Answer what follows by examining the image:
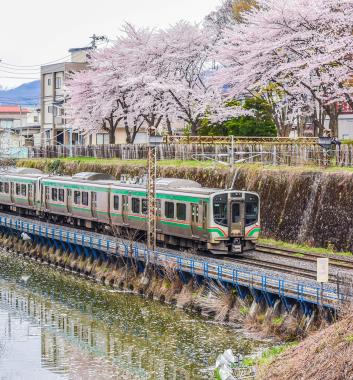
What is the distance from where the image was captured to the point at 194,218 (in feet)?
98.4

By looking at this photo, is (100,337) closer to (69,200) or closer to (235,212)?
(235,212)

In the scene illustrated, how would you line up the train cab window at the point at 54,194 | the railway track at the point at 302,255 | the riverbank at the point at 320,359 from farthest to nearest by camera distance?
the train cab window at the point at 54,194
the railway track at the point at 302,255
the riverbank at the point at 320,359

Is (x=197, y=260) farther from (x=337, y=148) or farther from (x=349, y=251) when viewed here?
(x=337, y=148)

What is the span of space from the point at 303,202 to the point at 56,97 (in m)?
43.8

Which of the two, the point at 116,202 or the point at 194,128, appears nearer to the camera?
the point at 116,202

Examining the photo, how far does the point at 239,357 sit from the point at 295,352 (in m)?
2.64

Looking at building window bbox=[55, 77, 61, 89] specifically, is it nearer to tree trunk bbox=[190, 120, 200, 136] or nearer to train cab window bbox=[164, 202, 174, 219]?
tree trunk bbox=[190, 120, 200, 136]

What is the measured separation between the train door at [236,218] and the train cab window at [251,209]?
0.90ft

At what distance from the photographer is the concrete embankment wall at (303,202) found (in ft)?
104

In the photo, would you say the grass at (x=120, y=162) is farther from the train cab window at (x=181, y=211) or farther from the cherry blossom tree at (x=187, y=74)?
the train cab window at (x=181, y=211)

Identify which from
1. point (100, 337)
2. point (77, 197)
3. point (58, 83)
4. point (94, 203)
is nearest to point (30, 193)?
point (77, 197)

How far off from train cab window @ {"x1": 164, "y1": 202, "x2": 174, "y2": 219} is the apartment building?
3942cm

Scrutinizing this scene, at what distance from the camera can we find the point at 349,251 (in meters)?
30.8

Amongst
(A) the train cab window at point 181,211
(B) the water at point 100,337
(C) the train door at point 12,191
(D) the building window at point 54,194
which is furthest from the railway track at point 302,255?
(C) the train door at point 12,191
